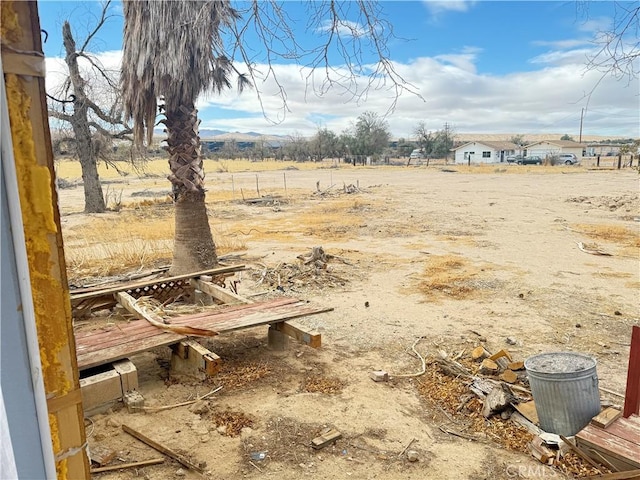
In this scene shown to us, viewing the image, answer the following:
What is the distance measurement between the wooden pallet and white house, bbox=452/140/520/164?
70614 mm

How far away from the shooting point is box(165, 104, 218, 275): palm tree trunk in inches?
329

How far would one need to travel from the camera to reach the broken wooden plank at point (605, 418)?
3420 millimetres

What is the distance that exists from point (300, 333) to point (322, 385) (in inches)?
24.1

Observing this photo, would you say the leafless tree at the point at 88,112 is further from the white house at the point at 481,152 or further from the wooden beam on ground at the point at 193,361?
the white house at the point at 481,152

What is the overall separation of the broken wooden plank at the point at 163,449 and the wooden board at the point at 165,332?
70 cm

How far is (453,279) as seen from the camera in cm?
894

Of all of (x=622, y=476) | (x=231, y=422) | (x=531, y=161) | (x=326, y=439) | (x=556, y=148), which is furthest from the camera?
(x=556, y=148)

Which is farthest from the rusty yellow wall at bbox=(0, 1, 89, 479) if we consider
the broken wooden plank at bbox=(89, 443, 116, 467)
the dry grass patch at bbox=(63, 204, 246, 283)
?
the dry grass patch at bbox=(63, 204, 246, 283)

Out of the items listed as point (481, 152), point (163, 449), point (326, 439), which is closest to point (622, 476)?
point (326, 439)

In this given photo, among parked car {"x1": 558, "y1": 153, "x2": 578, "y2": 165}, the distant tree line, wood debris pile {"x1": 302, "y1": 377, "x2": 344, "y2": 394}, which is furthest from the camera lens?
the distant tree line

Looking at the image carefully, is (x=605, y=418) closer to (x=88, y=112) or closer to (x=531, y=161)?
(x=88, y=112)

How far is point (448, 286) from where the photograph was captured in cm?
848

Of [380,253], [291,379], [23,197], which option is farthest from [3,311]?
[380,253]

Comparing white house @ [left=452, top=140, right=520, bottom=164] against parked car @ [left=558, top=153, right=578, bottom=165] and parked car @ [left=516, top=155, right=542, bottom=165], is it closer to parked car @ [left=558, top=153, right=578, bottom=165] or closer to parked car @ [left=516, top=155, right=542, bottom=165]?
parked car @ [left=516, top=155, right=542, bottom=165]
